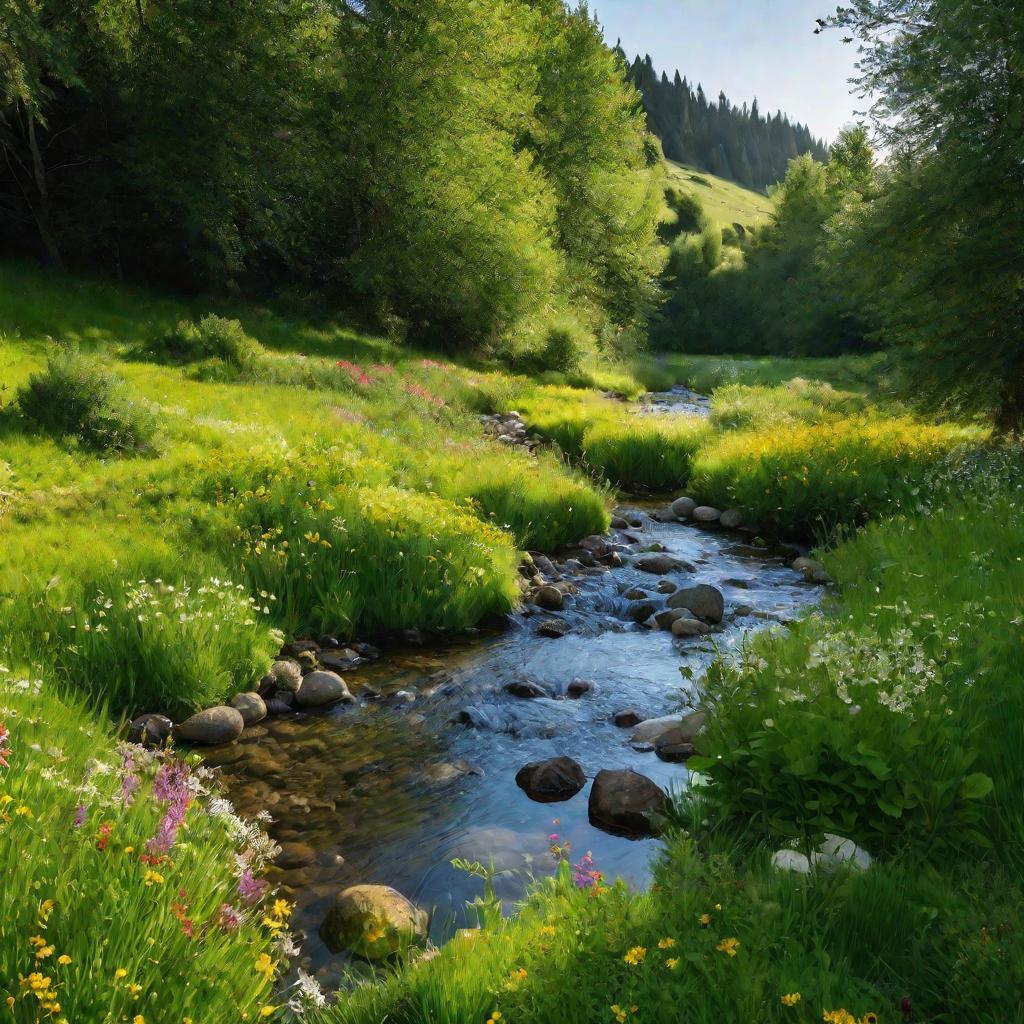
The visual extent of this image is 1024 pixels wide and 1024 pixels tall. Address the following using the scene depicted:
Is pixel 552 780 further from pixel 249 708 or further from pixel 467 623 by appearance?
pixel 467 623

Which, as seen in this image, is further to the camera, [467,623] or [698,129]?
[698,129]

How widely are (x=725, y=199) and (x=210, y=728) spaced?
158419 millimetres

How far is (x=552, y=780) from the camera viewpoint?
17.7 feet

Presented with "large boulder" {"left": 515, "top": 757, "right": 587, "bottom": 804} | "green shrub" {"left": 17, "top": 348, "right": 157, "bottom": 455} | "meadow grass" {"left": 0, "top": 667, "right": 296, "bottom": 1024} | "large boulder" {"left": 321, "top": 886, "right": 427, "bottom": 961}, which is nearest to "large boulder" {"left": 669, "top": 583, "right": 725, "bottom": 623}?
"large boulder" {"left": 515, "top": 757, "right": 587, "bottom": 804}

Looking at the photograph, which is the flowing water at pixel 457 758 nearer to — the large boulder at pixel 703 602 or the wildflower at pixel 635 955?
the large boulder at pixel 703 602

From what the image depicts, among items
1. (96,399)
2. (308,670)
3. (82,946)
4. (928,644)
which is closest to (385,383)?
(96,399)

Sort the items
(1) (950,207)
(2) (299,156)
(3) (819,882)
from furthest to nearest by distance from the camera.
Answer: (2) (299,156)
(1) (950,207)
(3) (819,882)

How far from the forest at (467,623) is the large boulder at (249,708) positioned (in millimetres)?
39

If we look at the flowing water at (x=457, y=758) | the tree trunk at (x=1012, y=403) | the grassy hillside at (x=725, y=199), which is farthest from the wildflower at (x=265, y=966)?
the grassy hillside at (x=725, y=199)

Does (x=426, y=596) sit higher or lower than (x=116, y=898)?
lower

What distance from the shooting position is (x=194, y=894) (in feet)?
11.7

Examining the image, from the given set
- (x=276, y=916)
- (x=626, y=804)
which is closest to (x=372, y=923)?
(x=276, y=916)

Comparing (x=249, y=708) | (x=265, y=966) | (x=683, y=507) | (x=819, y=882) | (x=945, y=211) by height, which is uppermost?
(x=945, y=211)

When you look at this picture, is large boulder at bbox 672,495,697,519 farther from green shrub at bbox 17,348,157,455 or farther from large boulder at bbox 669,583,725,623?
green shrub at bbox 17,348,157,455
